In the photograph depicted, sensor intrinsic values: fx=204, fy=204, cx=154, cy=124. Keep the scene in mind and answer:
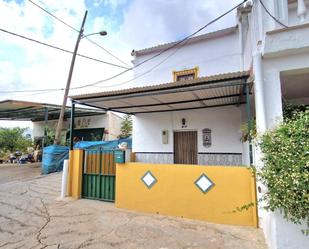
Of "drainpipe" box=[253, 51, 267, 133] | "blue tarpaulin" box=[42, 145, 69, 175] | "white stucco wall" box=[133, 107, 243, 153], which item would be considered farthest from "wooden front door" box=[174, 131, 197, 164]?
"blue tarpaulin" box=[42, 145, 69, 175]

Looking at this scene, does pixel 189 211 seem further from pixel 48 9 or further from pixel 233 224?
pixel 48 9

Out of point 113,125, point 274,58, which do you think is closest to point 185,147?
point 274,58

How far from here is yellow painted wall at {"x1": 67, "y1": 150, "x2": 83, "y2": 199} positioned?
6.50 m

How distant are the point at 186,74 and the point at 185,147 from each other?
3188 mm

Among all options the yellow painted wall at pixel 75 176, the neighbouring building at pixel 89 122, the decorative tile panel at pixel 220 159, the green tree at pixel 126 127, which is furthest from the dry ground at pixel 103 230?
the green tree at pixel 126 127

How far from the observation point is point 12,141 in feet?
63.0

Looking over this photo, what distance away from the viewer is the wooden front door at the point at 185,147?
820 cm

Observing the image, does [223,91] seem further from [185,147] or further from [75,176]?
[75,176]

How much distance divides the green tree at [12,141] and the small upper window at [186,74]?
1646cm

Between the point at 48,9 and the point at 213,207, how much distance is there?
10175 mm

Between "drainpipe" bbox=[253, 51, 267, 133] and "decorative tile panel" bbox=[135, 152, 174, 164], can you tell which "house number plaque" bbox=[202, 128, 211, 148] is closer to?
"decorative tile panel" bbox=[135, 152, 174, 164]

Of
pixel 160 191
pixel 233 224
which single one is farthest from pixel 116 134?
pixel 233 224

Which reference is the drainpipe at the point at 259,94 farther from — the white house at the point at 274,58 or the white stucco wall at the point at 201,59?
the white stucco wall at the point at 201,59

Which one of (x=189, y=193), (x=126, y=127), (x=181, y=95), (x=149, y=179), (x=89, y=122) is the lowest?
(x=189, y=193)
